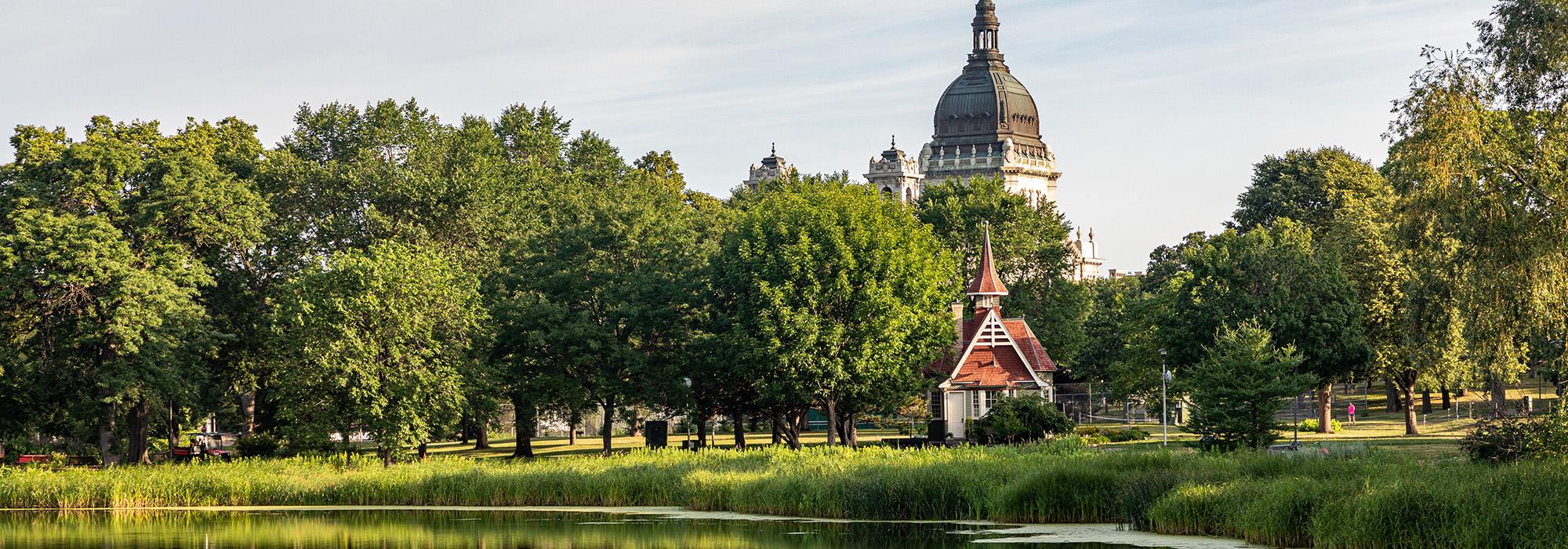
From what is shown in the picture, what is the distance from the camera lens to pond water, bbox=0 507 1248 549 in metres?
32.7

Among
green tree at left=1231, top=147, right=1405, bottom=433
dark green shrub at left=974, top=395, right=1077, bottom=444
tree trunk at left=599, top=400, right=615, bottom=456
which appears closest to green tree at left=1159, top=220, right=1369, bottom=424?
green tree at left=1231, top=147, right=1405, bottom=433

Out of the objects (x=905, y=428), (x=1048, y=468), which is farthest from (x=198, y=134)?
(x=1048, y=468)

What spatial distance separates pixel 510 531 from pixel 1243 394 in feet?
72.9

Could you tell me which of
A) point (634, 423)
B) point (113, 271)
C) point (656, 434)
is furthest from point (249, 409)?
point (656, 434)

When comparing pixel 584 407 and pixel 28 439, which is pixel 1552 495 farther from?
pixel 28 439

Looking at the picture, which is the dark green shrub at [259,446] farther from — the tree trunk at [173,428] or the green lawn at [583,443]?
the green lawn at [583,443]

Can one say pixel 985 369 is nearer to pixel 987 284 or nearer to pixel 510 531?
pixel 987 284

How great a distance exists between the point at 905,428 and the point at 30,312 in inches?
1354

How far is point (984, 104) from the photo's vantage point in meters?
195

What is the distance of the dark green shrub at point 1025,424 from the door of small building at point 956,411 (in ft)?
27.5

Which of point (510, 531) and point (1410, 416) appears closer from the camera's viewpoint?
point (510, 531)

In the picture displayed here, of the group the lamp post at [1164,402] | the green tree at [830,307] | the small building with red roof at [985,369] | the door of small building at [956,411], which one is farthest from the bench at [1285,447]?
the door of small building at [956,411]

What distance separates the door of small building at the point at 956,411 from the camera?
2702 inches

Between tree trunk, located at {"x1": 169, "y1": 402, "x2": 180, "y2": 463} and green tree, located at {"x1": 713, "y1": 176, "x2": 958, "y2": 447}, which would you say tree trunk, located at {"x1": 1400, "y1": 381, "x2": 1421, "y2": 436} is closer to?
green tree, located at {"x1": 713, "y1": 176, "x2": 958, "y2": 447}
